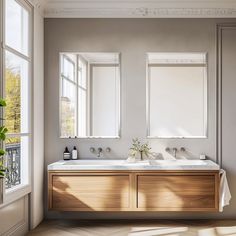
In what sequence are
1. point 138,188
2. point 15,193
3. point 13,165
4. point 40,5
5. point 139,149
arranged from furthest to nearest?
point 139,149 → point 40,5 → point 138,188 → point 13,165 → point 15,193

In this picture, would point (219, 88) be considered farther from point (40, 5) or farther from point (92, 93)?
point (40, 5)

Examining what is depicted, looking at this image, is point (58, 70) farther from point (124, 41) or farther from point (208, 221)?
point (208, 221)

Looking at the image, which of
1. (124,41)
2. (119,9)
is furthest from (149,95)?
(119,9)

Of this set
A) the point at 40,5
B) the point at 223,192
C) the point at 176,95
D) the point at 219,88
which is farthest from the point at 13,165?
the point at 219,88

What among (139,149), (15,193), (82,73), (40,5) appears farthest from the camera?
(82,73)

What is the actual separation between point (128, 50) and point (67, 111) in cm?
103

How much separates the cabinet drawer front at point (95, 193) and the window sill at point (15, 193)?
1.20ft

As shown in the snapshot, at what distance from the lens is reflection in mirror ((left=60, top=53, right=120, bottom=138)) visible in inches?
172

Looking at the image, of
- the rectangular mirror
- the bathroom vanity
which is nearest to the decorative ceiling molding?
the rectangular mirror

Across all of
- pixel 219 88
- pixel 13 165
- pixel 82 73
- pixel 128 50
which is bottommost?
pixel 13 165

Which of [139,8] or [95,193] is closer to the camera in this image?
[95,193]

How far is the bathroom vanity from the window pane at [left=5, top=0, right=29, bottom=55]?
1361 millimetres

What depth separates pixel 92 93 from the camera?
14.5 ft

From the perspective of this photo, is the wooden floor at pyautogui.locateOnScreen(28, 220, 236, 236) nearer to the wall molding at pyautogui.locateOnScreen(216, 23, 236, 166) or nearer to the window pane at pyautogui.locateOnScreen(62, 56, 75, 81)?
the wall molding at pyautogui.locateOnScreen(216, 23, 236, 166)
